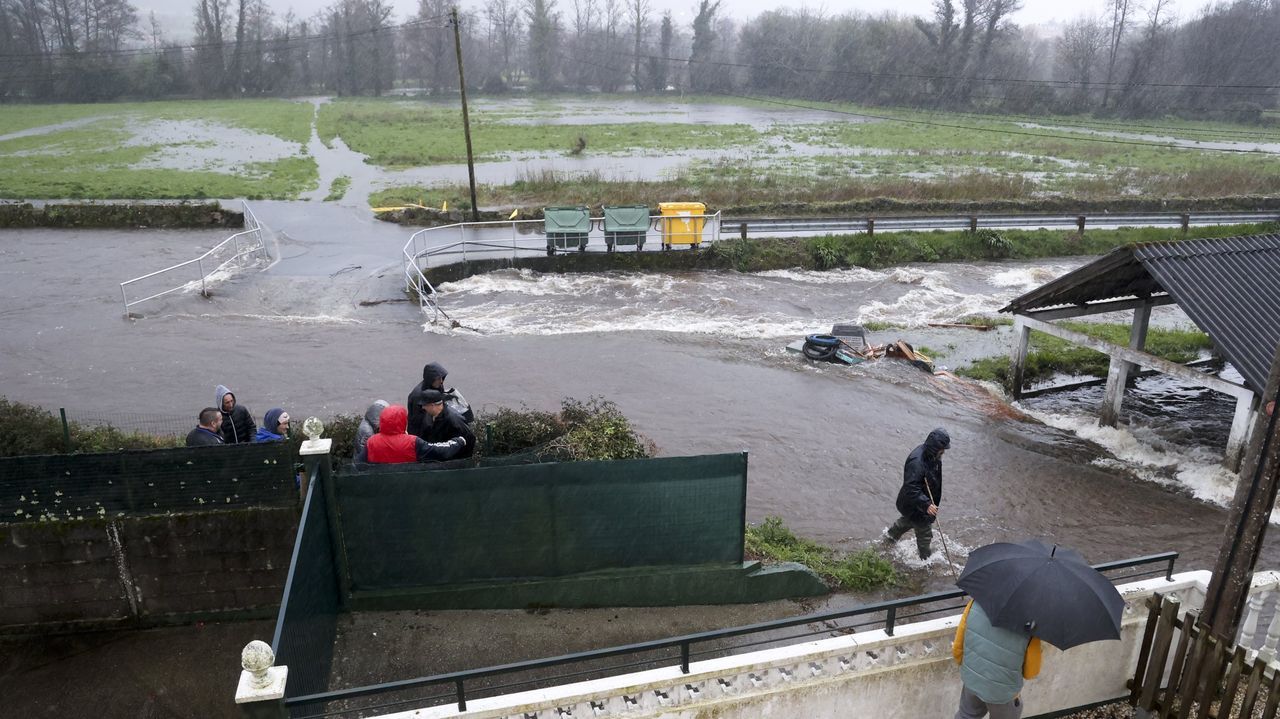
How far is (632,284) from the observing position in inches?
941

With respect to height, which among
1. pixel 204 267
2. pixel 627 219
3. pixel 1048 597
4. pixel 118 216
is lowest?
pixel 204 267

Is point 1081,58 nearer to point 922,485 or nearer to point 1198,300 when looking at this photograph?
point 1198,300

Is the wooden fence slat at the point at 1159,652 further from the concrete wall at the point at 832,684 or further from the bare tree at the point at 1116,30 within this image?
the bare tree at the point at 1116,30

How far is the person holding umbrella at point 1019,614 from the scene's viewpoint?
Answer: 5.12 m

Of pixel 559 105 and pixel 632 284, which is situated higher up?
pixel 559 105

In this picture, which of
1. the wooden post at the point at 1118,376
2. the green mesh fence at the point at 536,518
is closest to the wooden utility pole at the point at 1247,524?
the green mesh fence at the point at 536,518

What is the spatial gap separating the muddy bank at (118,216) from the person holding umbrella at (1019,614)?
29.5 metres

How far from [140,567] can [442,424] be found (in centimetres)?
301

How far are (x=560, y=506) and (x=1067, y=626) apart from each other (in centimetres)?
430

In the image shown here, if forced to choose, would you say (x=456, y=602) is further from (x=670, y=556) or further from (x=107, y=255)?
(x=107, y=255)

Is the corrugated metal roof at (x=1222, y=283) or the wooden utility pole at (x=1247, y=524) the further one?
the corrugated metal roof at (x=1222, y=283)

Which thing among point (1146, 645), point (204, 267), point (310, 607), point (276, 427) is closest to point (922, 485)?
point (1146, 645)

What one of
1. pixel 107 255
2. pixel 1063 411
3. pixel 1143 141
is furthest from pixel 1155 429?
pixel 1143 141

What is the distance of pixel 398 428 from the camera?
809cm
